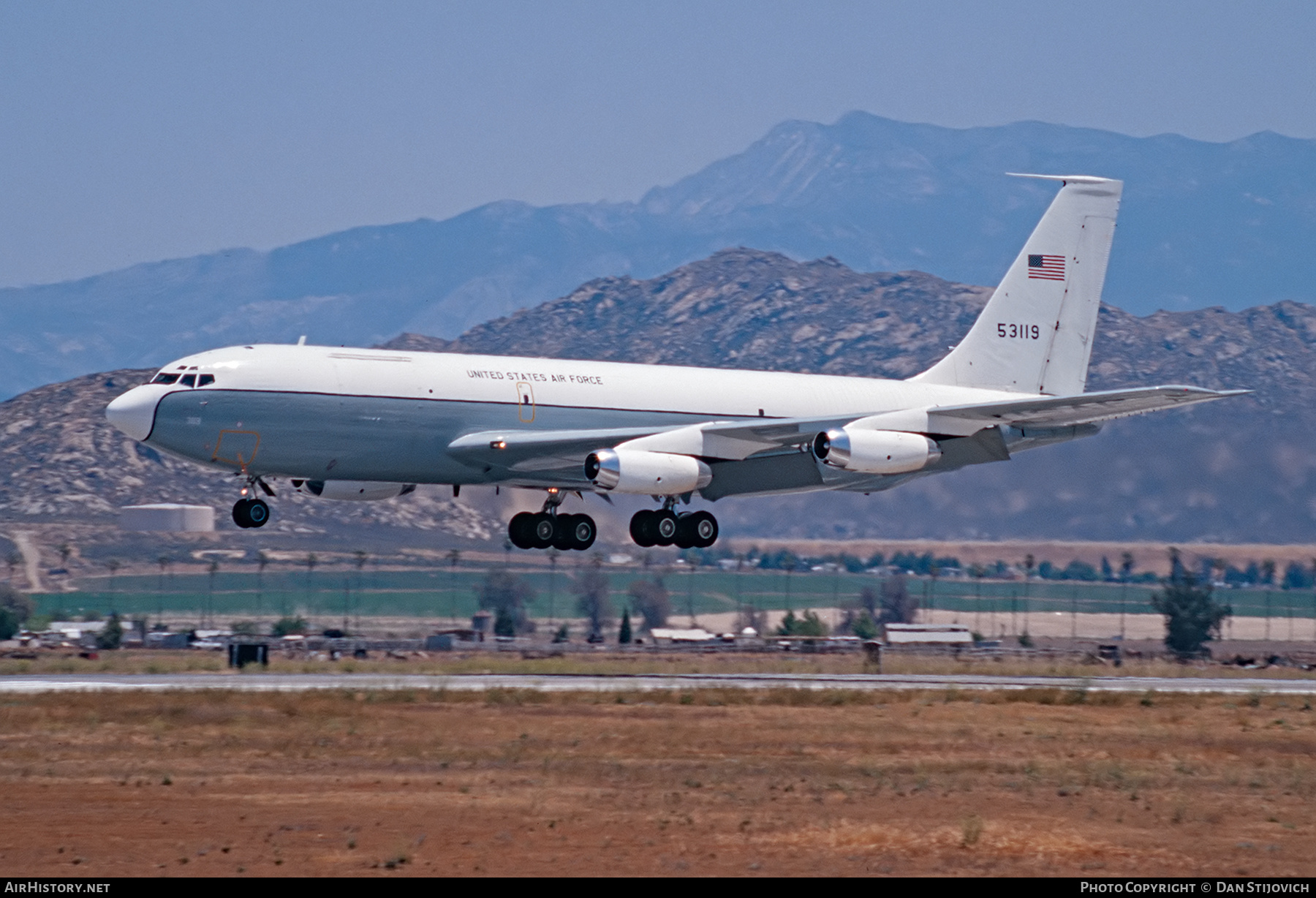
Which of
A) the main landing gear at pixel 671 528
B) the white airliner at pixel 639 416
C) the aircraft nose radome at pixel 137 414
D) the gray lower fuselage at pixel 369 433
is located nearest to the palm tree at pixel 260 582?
the white airliner at pixel 639 416

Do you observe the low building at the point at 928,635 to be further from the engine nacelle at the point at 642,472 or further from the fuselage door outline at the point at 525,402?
the fuselage door outline at the point at 525,402

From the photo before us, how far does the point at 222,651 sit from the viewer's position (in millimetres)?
84688

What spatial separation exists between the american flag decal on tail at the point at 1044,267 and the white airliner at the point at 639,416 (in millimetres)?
65

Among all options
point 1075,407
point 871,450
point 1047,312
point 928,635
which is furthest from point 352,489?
point 928,635

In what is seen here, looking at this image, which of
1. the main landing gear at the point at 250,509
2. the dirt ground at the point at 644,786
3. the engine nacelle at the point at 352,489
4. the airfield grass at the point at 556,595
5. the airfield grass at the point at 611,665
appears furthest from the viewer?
the airfield grass at the point at 556,595

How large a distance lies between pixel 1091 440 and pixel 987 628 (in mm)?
14452

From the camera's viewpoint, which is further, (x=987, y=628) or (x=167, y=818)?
(x=987, y=628)

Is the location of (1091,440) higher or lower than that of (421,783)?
higher

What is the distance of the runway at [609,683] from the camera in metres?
45.6

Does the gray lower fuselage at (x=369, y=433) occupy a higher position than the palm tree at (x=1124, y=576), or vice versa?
the gray lower fuselage at (x=369, y=433)

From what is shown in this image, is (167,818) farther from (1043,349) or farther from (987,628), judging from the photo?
(987,628)

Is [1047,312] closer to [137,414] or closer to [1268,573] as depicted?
[137,414]
